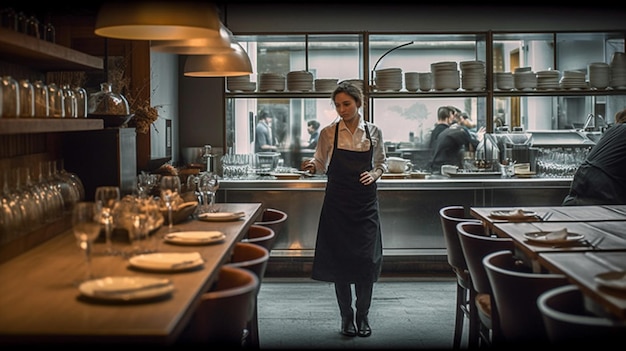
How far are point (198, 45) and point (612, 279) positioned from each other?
2.29m

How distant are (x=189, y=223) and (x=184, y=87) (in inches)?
143

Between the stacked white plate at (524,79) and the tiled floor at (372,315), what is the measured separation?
1993 millimetres

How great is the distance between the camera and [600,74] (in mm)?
7328

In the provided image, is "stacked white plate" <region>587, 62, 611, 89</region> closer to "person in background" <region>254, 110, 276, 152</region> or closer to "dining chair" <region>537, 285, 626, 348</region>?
"person in background" <region>254, 110, 276, 152</region>

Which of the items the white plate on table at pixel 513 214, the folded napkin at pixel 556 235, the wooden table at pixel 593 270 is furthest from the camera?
the white plate on table at pixel 513 214

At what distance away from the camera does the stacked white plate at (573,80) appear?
289 inches

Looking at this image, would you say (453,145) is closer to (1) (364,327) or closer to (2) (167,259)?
(1) (364,327)

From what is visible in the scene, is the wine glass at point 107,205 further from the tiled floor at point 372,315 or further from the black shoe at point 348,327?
the black shoe at point 348,327

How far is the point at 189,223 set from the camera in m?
4.06

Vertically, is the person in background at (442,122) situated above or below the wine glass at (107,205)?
above

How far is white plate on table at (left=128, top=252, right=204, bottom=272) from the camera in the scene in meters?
2.72

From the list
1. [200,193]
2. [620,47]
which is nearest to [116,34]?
[200,193]

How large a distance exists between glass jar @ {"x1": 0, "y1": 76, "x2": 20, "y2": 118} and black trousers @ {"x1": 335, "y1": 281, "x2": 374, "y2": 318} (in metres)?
2.55

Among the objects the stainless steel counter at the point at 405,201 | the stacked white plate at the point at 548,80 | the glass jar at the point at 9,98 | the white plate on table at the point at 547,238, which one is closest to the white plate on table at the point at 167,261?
the glass jar at the point at 9,98
